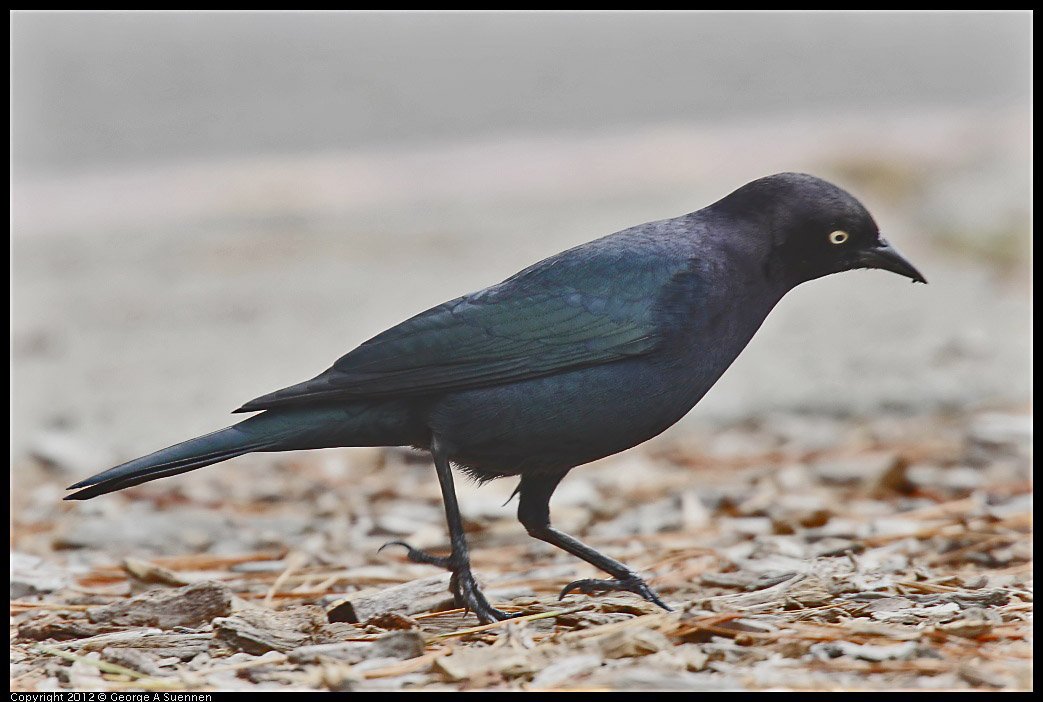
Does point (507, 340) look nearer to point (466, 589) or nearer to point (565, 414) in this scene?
point (565, 414)

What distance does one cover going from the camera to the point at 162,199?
1217cm

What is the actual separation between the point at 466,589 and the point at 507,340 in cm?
80

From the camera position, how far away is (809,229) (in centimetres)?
432

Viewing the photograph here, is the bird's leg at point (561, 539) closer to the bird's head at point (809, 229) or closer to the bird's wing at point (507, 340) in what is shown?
the bird's wing at point (507, 340)

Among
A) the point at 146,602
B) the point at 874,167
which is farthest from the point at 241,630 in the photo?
the point at 874,167

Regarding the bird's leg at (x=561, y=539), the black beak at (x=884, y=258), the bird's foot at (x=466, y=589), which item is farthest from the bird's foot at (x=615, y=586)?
the black beak at (x=884, y=258)

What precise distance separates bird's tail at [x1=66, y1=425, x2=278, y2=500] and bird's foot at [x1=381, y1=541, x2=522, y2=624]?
1.76ft

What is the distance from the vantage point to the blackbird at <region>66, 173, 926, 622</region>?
4043 mm

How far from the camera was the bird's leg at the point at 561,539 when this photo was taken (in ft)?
14.0

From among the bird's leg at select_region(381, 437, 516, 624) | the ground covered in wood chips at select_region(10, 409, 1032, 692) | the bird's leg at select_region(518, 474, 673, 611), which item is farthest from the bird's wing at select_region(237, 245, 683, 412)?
the ground covered in wood chips at select_region(10, 409, 1032, 692)

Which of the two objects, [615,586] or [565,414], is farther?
[615,586]

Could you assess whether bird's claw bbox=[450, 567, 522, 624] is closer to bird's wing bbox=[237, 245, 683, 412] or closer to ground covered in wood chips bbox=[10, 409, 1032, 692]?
ground covered in wood chips bbox=[10, 409, 1032, 692]

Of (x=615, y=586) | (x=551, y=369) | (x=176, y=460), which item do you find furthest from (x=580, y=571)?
(x=176, y=460)

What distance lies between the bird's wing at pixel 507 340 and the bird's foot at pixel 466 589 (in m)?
0.53
